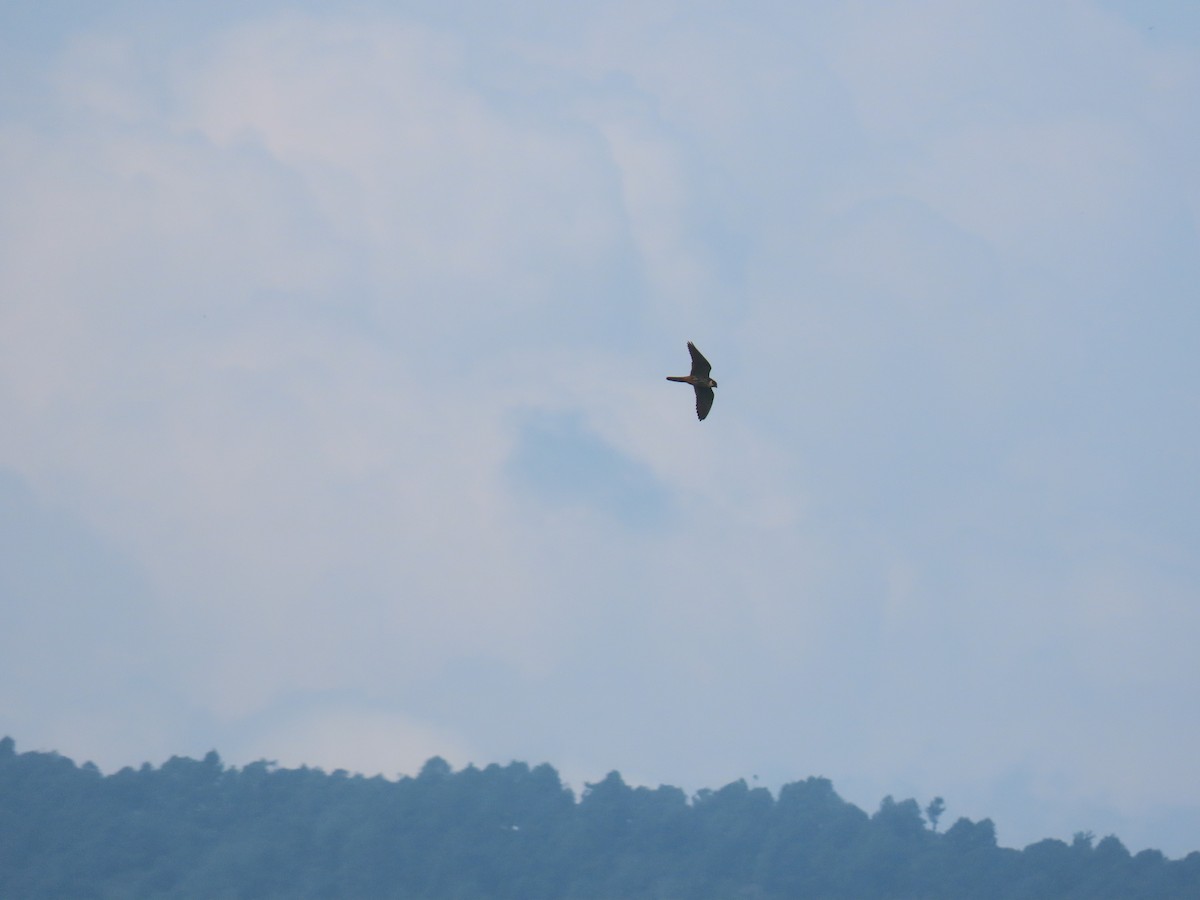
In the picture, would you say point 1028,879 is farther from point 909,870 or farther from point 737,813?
point 737,813

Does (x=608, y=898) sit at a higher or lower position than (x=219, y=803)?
lower

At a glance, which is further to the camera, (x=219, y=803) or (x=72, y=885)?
(x=219, y=803)

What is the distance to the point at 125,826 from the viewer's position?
160m

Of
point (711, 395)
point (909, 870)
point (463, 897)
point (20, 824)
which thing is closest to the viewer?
point (711, 395)

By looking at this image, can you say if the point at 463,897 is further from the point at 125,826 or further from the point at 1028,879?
the point at 1028,879

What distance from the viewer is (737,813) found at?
16862 cm

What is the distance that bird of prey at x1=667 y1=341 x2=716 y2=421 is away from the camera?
47875mm

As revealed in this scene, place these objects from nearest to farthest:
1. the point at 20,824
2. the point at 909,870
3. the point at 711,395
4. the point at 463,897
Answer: the point at 711,395 → the point at 463,897 → the point at 909,870 → the point at 20,824

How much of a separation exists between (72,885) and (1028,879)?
80.0 m

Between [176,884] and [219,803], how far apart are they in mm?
22398

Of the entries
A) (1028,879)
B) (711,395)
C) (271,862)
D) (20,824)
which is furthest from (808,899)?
(711,395)

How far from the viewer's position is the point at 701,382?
4847 centimetres

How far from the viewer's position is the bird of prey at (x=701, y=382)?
157 ft

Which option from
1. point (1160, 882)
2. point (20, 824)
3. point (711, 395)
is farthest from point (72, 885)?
point (711, 395)
